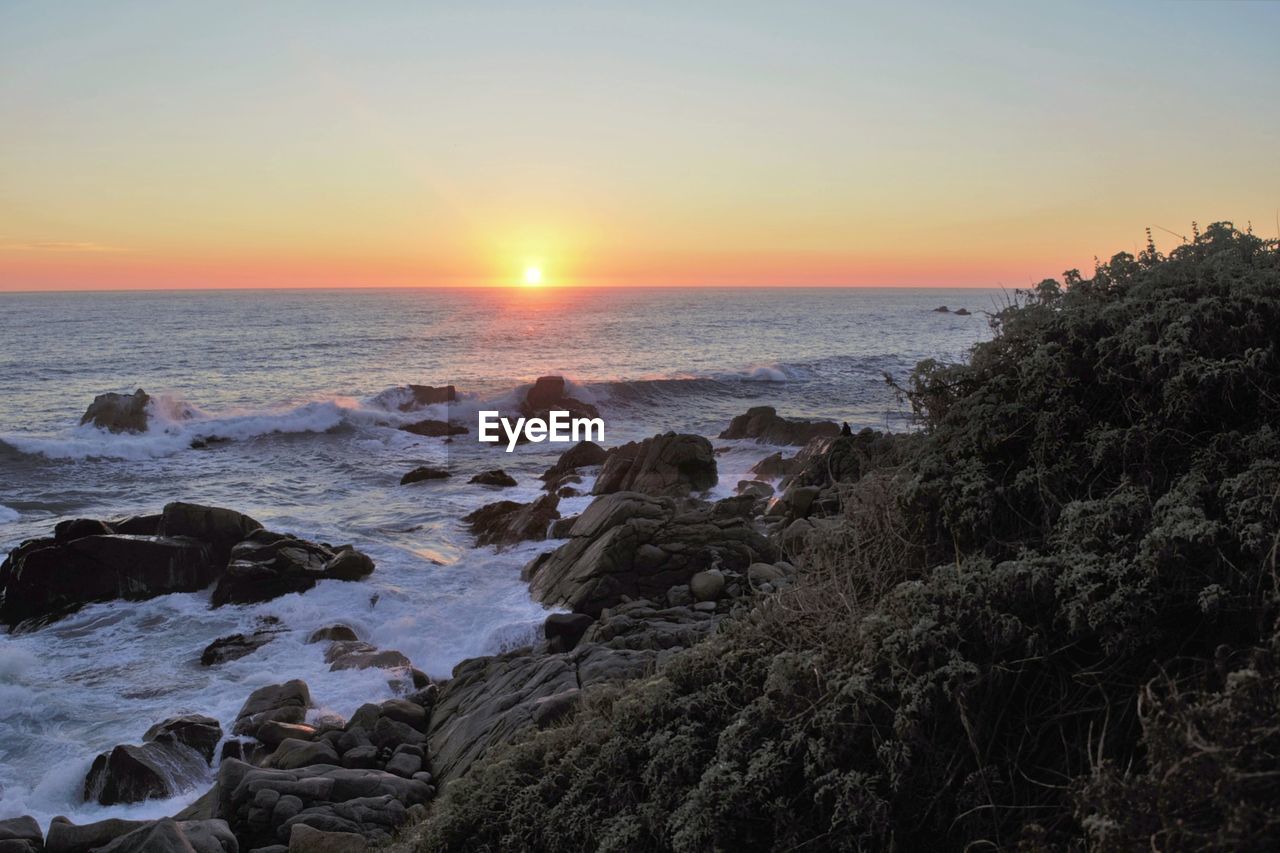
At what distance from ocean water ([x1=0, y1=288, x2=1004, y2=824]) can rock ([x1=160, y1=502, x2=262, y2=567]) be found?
1.62 metres

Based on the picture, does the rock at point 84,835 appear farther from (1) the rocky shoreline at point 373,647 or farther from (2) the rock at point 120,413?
(2) the rock at point 120,413

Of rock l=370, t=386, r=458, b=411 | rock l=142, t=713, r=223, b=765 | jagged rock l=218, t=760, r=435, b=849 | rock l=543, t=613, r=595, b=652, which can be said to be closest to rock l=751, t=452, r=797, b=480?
rock l=543, t=613, r=595, b=652

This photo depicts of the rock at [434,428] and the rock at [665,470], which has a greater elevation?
the rock at [665,470]

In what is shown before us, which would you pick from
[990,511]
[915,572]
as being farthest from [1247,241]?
[915,572]

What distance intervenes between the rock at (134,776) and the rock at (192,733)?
339 mm

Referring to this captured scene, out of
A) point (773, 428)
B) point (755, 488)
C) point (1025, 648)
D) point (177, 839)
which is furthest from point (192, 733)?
point (773, 428)

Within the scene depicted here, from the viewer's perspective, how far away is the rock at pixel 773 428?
2944 centimetres

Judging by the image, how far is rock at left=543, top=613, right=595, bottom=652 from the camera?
1270cm

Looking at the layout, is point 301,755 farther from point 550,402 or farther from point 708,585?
point 550,402

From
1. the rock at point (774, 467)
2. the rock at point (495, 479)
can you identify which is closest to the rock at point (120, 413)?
the rock at point (495, 479)

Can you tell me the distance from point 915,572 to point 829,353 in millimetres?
61094

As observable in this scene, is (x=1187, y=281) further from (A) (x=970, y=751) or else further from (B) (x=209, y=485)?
(B) (x=209, y=485)

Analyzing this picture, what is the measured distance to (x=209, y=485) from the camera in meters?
27.7

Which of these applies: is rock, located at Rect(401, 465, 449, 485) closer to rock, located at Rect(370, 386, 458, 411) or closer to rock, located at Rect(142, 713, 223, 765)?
rock, located at Rect(370, 386, 458, 411)
